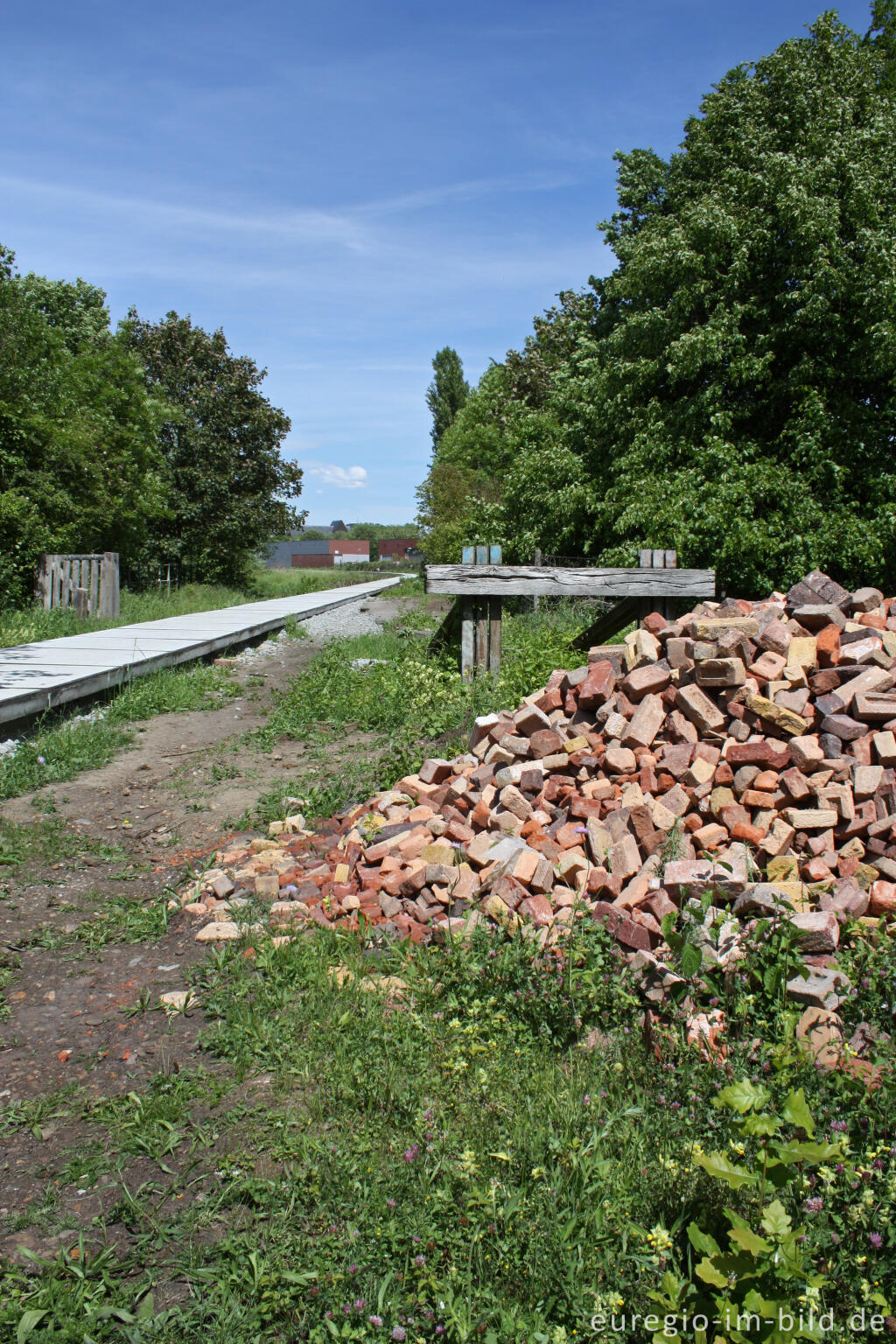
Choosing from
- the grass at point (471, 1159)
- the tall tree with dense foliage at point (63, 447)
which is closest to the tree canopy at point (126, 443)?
the tall tree with dense foliage at point (63, 447)

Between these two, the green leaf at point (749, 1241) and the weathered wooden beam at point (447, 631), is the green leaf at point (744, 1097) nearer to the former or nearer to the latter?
the green leaf at point (749, 1241)

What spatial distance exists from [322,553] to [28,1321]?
9611 cm

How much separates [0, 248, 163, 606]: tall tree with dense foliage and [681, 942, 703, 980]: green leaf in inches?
529

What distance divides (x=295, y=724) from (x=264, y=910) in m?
4.08

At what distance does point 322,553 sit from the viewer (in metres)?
96.1

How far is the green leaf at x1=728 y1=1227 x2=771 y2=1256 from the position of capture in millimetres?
1660

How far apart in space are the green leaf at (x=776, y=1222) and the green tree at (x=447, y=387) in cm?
6132

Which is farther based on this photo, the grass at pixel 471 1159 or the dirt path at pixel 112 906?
the dirt path at pixel 112 906

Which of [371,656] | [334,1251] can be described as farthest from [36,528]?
[334,1251]

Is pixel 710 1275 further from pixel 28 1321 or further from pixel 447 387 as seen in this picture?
pixel 447 387

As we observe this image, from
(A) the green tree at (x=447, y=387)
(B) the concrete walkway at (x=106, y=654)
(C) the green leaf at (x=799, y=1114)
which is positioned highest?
(A) the green tree at (x=447, y=387)

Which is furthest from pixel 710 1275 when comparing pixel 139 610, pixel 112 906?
pixel 139 610

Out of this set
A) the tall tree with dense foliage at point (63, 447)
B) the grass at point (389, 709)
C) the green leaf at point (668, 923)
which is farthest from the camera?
the tall tree with dense foliage at point (63, 447)

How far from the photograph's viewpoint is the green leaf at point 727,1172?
177 cm
